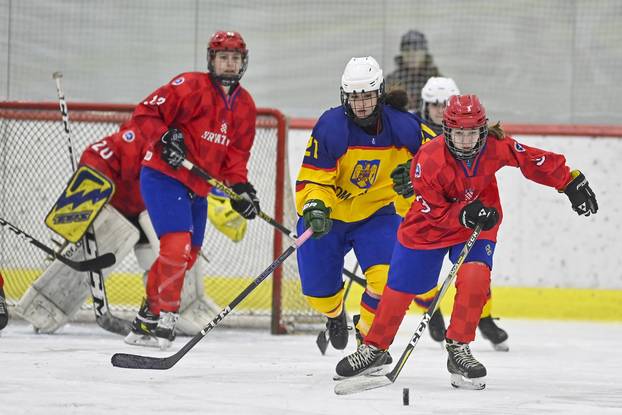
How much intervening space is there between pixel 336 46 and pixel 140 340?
2.72 m

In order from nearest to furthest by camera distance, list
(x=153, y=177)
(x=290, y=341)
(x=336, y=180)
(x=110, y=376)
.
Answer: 1. (x=110, y=376)
2. (x=336, y=180)
3. (x=153, y=177)
4. (x=290, y=341)

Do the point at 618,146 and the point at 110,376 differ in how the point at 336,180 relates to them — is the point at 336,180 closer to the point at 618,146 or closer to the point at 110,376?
the point at 110,376

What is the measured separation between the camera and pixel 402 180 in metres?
3.99

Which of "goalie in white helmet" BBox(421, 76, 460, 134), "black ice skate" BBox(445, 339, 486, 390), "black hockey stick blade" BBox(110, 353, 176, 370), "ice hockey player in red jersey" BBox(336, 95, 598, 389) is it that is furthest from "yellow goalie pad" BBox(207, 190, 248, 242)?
"black ice skate" BBox(445, 339, 486, 390)

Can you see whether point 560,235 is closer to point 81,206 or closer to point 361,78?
point 81,206

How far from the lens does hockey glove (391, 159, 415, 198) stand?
3.98 m

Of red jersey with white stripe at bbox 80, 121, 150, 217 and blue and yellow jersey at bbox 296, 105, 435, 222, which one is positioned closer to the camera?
blue and yellow jersey at bbox 296, 105, 435, 222

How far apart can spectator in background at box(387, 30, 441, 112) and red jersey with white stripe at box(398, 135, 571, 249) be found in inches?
104

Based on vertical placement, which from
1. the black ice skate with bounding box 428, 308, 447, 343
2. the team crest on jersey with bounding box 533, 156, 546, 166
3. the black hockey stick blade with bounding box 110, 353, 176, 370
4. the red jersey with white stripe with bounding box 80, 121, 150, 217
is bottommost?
the black ice skate with bounding box 428, 308, 447, 343

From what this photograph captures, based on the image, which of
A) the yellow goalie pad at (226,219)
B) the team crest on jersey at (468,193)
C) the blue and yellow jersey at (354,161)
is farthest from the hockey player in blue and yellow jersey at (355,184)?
the yellow goalie pad at (226,219)

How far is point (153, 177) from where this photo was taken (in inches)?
185

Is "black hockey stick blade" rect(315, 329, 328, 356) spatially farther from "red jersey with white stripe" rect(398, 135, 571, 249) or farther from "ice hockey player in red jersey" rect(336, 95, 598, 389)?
"red jersey with white stripe" rect(398, 135, 571, 249)

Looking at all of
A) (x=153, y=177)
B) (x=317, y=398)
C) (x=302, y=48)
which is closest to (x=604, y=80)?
(x=302, y=48)

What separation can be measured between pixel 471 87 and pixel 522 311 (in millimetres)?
1382
